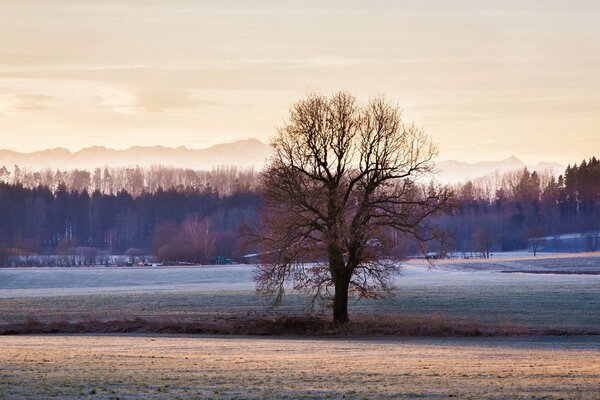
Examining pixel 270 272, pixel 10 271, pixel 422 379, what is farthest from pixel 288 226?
pixel 10 271

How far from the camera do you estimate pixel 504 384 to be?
2341 cm

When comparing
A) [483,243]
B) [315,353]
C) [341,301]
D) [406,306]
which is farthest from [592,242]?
[315,353]

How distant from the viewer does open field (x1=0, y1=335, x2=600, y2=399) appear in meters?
21.4

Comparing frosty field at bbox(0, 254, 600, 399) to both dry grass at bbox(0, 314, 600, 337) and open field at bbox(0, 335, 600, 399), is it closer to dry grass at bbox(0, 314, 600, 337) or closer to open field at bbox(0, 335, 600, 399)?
open field at bbox(0, 335, 600, 399)

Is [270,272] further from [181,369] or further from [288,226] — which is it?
[181,369]

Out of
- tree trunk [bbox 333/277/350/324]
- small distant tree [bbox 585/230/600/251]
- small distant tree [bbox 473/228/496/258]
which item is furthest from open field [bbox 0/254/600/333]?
small distant tree [bbox 585/230/600/251]

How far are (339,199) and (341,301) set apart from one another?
5977mm

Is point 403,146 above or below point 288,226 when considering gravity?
above

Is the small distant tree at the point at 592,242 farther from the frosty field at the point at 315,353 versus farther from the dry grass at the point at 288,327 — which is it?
the dry grass at the point at 288,327

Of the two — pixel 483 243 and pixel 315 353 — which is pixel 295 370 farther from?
pixel 483 243

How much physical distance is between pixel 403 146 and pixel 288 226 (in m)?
8.48

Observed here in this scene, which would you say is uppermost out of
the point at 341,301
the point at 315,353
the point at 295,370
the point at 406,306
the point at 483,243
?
the point at 483,243

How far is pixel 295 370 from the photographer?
26922 millimetres

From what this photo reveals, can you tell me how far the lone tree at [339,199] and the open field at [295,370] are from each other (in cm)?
1016
